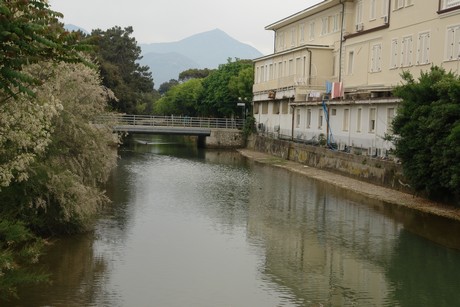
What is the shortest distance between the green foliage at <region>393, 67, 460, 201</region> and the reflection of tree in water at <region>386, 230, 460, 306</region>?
4188mm

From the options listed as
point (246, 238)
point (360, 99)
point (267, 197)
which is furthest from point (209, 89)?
point (246, 238)

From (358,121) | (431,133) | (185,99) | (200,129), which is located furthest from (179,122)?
(431,133)

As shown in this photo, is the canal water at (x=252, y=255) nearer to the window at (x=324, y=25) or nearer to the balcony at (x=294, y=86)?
the balcony at (x=294, y=86)

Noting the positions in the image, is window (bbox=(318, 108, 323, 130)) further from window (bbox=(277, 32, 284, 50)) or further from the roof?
window (bbox=(277, 32, 284, 50))

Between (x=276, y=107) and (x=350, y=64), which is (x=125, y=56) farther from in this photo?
(x=350, y=64)

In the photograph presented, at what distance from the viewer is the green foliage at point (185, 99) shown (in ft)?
317

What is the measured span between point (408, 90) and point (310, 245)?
431 inches

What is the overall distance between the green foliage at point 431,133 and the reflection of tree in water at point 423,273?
419 centimetres

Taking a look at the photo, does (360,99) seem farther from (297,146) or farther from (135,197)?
(135,197)

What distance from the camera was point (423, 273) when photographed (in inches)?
744

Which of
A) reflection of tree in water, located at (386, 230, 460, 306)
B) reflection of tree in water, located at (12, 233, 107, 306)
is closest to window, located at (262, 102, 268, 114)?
reflection of tree in water, located at (386, 230, 460, 306)

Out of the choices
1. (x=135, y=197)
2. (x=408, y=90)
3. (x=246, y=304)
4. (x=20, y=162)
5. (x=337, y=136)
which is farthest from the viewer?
(x=337, y=136)

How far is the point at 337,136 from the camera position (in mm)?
45844

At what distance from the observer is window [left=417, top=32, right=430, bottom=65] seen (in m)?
37.0
